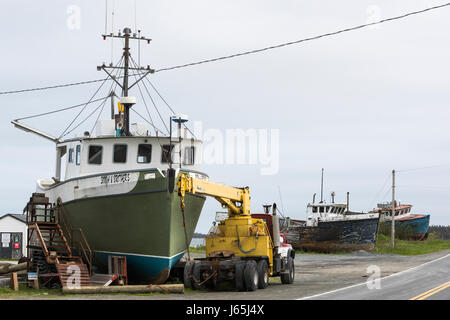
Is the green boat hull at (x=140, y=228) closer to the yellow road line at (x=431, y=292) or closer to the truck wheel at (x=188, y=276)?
the truck wheel at (x=188, y=276)

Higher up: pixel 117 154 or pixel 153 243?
pixel 117 154

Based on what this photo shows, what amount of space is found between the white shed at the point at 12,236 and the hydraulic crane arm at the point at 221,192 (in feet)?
80.4

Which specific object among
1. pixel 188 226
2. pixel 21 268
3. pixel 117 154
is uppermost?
pixel 117 154

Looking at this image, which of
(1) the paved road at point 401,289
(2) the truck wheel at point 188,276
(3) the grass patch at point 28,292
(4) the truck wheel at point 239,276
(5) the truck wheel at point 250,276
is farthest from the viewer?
(2) the truck wheel at point 188,276

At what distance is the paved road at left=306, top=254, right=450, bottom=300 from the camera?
17.2 metres

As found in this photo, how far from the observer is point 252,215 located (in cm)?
2433

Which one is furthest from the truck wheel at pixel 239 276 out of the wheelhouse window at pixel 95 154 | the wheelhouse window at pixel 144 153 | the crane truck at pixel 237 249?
the wheelhouse window at pixel 95 154

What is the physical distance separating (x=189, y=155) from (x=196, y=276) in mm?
6040

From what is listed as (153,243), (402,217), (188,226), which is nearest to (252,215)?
(188,226)

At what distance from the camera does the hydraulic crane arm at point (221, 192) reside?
764 inches
